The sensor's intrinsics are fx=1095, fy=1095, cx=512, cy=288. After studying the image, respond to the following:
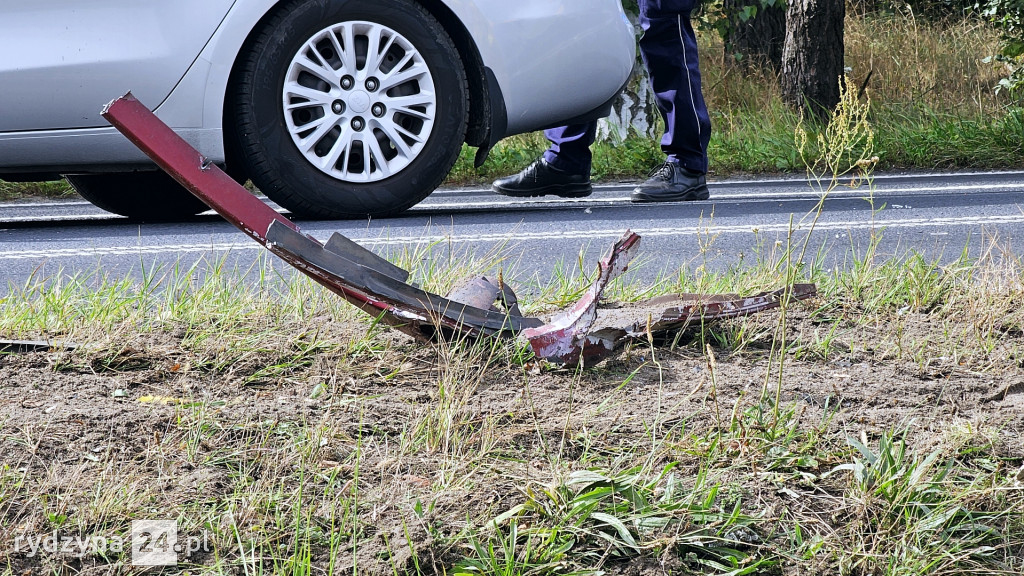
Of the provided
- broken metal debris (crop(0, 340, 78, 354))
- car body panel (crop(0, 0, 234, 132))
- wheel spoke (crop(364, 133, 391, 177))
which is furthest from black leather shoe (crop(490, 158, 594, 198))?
broken metal debris (crop(0, 340, 78, 354))

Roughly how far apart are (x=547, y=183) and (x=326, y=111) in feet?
5.36

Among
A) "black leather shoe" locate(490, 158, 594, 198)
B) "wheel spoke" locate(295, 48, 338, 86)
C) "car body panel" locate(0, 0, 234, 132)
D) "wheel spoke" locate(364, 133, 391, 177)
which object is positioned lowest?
"black leather shoe" locate(490, 158, 594, 198)

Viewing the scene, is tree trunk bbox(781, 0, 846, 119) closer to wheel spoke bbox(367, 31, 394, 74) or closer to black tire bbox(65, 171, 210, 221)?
wheel spoke bbox(367, 31, 394, 74)

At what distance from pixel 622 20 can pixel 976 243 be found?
2.08 meters

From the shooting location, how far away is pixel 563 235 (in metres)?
4.81

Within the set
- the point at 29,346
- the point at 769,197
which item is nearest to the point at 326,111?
the point at 769,197

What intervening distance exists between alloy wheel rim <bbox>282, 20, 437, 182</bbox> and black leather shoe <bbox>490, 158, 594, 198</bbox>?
122 centimetres

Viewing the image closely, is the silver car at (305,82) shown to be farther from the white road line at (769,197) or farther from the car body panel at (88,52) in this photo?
the white road line at (769,197)

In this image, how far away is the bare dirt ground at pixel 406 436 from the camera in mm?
1670

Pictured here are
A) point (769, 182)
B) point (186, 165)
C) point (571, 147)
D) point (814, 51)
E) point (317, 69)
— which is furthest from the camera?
point (814, 51)

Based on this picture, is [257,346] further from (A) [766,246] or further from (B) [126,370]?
(A) [766,246]

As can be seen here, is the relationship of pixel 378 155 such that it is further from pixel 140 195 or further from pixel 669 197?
pixel 669 197

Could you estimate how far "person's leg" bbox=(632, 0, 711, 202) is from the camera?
5.84 m

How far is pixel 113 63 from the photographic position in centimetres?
486
